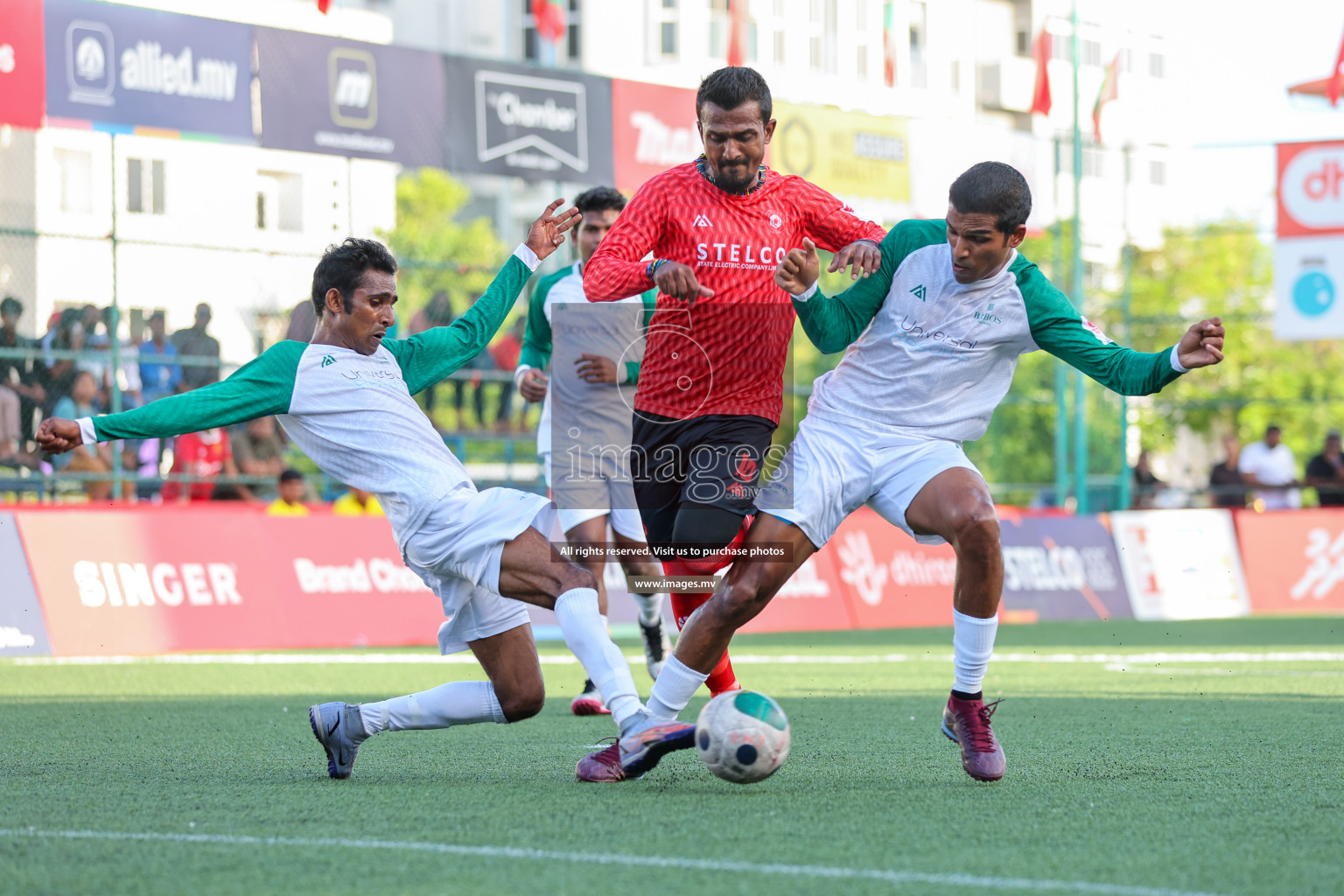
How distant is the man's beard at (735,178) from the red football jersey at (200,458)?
9.06 metres

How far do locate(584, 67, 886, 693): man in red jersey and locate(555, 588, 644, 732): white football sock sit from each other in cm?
64

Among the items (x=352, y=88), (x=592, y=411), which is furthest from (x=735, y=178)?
(x=352, y=88)

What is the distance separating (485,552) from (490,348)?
11227 mm

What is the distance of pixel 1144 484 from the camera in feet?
69.6

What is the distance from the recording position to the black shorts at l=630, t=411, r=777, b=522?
6.18 metres

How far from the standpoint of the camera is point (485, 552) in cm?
561

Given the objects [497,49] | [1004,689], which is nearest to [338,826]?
[1004,689]

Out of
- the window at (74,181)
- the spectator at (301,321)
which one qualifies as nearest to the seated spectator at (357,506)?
the spectator at (301,321)

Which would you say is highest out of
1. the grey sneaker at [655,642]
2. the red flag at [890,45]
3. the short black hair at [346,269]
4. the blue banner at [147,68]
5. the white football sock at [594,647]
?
the red flag at [890,45]

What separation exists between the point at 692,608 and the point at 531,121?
31.5 ft

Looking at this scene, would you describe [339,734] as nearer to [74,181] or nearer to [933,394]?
[933,394]

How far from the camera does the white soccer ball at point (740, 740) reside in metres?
5.27

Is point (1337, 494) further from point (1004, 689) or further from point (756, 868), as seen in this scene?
point (756, 868)

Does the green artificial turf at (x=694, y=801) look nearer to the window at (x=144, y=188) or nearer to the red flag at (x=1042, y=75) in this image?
the window at (x=144, y=188)
